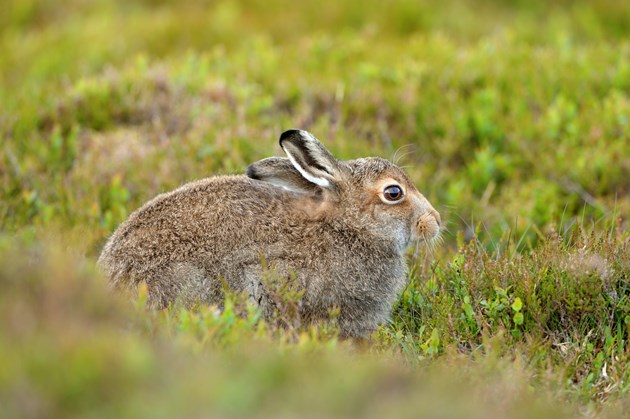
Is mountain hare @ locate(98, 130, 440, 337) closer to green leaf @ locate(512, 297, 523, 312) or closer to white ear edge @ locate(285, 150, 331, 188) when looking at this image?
white ear edge @ locate(285, 150, 331, 188)

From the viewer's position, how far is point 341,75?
11703 millimetres

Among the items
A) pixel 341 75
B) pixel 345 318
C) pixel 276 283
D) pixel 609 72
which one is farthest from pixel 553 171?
pixel 276 283

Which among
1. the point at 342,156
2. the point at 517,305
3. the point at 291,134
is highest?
the point at 291,134

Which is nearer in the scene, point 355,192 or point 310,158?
point 310,158

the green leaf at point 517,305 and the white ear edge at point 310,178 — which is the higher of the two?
the white ear edge at point 310,178

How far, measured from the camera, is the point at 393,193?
716cm

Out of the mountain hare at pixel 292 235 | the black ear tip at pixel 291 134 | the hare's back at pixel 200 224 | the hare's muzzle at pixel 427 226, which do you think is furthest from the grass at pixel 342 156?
the black ear tip at pixel 291 134

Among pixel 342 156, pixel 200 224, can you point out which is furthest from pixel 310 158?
pixel 342 156

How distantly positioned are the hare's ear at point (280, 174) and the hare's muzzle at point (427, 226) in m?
0.84

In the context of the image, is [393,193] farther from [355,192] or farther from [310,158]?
[310,158]

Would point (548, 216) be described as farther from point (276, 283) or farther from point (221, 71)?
point (221, 71)

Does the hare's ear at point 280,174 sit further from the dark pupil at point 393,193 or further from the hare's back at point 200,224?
the dark pupil at point 393,193

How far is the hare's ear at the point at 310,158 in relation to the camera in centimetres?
675

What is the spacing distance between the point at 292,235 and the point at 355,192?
0.73 m
